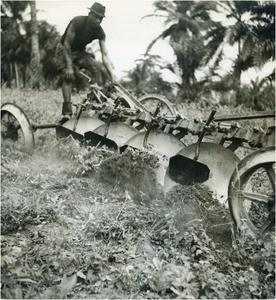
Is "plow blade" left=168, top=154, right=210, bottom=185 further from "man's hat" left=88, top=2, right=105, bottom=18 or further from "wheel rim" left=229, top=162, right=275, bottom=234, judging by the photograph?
"man's hat" left=88, top=2, right=105, bottom=18

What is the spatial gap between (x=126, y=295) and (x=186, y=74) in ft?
48.5

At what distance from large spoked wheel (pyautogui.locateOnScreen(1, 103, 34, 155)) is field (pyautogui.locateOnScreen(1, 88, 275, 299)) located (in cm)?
66

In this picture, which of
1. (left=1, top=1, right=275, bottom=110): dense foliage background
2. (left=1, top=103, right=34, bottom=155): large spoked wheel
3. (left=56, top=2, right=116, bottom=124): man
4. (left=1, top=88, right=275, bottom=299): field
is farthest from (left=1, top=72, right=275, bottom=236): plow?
(left=1, top=1, right=275, bottom=110): dense foliage background

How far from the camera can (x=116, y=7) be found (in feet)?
13.9

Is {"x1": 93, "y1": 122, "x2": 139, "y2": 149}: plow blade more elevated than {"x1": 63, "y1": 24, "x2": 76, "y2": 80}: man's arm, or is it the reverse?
{"x1": 63, "y1": 24, "x2": 76, "y2": 80}: man's arm

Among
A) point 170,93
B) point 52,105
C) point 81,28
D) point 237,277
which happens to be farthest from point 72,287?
point 170,93

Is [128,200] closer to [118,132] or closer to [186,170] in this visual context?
[186,170]

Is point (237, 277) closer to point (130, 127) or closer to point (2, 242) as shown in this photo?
point (2, 242)

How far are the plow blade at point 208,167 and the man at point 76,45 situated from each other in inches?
94.0

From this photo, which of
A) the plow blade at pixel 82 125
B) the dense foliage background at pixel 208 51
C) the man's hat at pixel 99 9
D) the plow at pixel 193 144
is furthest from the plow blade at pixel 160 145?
the dense foliage background at pixel 208 51

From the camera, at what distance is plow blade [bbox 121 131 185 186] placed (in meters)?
4.12

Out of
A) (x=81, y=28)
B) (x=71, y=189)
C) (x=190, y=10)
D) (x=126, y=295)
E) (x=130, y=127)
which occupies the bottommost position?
(x=126, y=295)

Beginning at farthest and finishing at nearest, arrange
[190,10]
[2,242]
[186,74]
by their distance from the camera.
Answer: [186,74], [190,10], [2,242]

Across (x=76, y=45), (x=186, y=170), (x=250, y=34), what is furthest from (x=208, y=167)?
(x=250, y=34)
